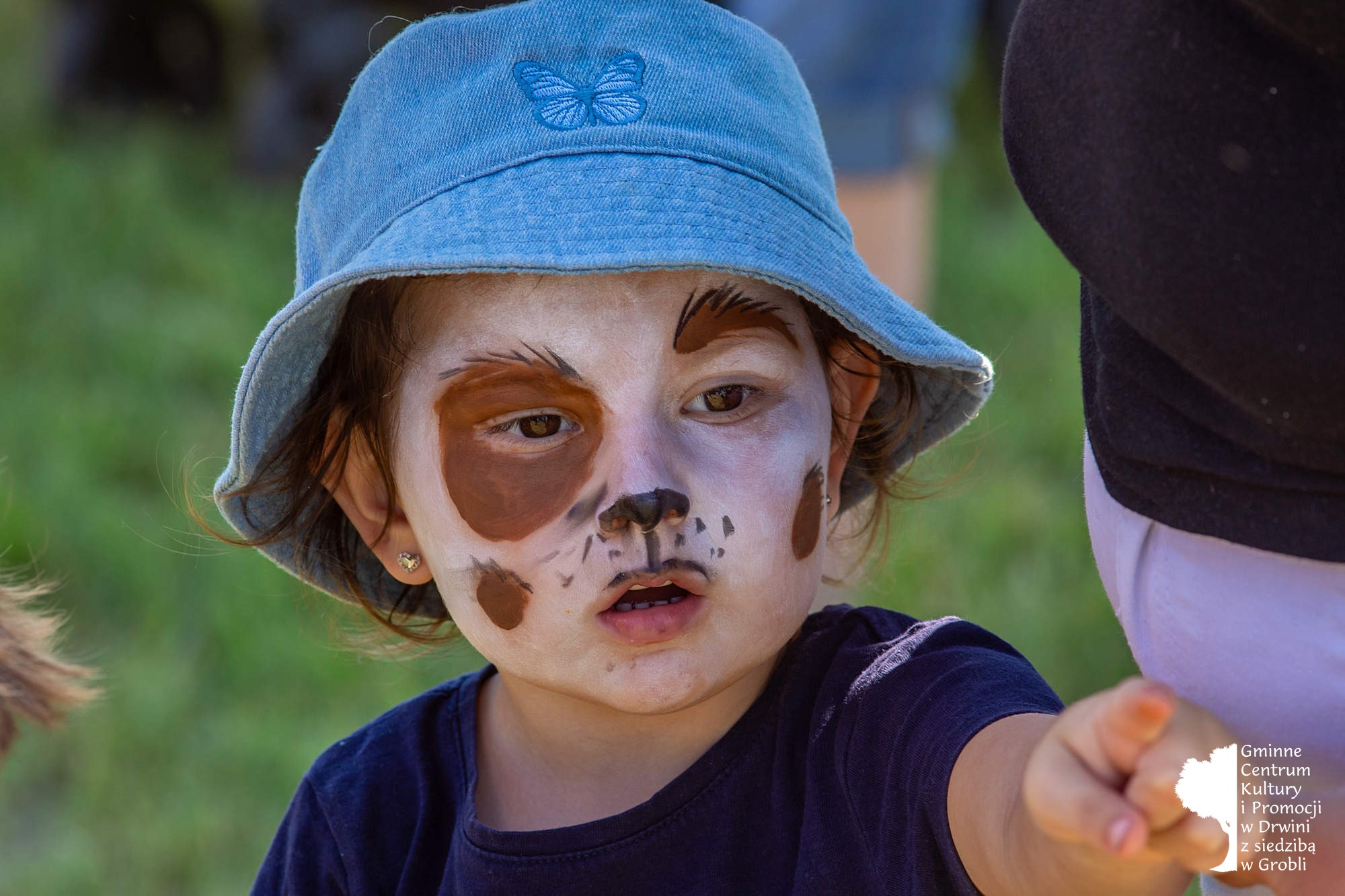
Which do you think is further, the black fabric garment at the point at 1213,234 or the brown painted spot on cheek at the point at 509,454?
the brown painted spot on cheek at the point at 509,454

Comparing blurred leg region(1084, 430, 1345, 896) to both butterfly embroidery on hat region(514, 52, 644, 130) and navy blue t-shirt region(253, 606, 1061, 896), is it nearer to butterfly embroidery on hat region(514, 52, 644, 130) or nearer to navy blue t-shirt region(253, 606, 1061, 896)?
navy blue t-shirt region(253, 606, 1061, 896)

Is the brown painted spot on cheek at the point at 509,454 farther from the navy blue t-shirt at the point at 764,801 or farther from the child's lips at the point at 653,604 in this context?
the navy blue t-shirt at the point at 764,801

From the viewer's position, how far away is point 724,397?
1.51 meters

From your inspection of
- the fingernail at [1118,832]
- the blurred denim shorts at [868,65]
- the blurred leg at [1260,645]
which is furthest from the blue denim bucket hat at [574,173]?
the blurred denim shorts at [868,65]

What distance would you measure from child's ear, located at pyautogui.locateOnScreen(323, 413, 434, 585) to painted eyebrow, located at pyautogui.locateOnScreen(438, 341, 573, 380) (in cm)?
24

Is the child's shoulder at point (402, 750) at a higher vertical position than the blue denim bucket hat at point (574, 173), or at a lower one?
lower

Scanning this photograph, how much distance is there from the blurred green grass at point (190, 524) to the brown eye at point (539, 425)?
29.7 inches

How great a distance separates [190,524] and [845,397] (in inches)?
85.4

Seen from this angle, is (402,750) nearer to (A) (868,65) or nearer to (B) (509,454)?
(B) (509,454)

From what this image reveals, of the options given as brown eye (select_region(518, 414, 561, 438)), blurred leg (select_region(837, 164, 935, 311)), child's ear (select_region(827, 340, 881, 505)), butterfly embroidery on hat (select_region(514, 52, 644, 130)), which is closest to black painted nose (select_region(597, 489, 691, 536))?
brown eye (select_region(518, 414, 561, 438))

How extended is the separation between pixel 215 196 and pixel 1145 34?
172 inches

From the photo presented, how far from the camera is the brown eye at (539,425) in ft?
4.91

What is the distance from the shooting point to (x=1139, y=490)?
51.2 inches

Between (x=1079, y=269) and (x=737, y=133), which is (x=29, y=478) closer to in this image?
(x=737, y=133)
